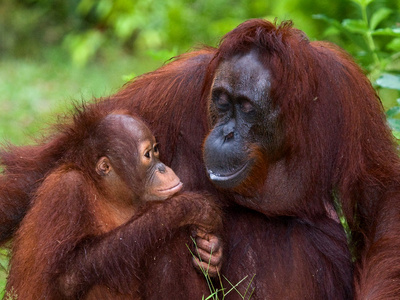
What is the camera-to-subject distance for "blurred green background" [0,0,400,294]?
843cm

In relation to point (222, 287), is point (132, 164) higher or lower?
higher

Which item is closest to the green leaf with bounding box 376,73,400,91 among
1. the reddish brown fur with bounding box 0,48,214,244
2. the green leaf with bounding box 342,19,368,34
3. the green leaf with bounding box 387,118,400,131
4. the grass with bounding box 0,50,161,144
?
the green leaf with bounding box 387,118,400,131

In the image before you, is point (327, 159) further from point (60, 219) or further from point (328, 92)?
point (60, 219)

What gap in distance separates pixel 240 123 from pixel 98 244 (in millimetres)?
1031

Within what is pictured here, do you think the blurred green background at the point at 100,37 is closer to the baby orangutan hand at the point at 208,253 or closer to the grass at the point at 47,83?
the grass at the point at 47,83

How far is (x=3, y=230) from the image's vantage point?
4621 mm

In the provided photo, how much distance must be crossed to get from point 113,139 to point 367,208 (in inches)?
62.0

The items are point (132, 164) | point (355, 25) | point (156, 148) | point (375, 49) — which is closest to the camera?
point (132, 164)

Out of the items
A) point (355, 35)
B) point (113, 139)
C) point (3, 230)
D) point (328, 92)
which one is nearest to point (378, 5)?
point (355, 35)

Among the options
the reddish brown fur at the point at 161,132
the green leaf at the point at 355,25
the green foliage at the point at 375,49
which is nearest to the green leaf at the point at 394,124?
the green foliage at the point at 375,49

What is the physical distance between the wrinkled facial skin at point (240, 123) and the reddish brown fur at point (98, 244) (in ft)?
1.00

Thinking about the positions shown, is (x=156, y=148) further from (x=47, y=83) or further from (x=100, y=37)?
(x=100, y=37)

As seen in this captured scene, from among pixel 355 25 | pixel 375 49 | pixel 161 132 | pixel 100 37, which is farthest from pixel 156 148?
pixel 100 37

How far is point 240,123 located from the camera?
396 centimetres
